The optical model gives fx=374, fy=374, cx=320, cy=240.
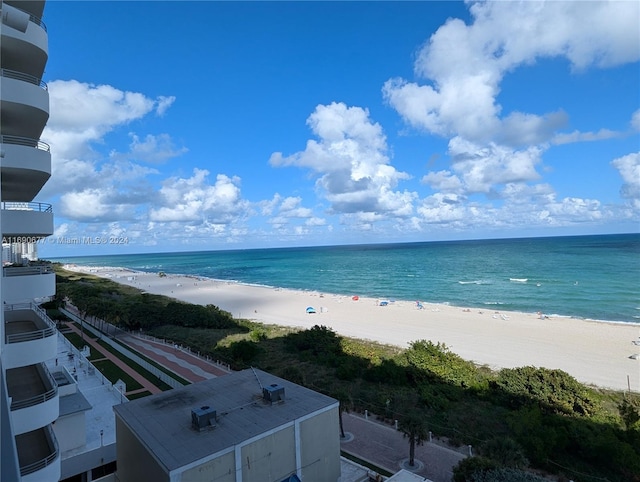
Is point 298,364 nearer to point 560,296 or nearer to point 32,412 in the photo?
point 32,412

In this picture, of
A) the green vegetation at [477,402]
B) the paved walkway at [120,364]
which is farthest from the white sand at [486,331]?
the paved walkway at [120,364]

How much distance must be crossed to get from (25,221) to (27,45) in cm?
464

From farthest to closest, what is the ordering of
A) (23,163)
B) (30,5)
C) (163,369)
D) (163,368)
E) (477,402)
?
(163,368)
(163,369)
(477,402)
(30,5)
(23,163)

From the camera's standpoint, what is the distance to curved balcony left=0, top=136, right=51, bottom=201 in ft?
29.4

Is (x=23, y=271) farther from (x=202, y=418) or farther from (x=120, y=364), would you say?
(x=120, y=364)

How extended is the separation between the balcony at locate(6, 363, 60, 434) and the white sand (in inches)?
998

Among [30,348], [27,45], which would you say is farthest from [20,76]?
[30,348]

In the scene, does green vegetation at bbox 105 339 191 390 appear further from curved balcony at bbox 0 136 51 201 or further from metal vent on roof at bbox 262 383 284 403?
curved balcony at bbox 0 136 51 201

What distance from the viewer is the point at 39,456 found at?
9.62m

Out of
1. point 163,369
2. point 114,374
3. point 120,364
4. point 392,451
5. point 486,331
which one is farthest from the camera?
point 486,331

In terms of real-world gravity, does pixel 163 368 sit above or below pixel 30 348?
below

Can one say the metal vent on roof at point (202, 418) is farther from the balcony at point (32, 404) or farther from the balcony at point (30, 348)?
the balcony at point (30, 348)

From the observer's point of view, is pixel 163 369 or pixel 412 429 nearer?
pixel 412 429

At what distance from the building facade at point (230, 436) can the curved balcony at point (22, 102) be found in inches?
347
